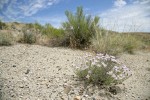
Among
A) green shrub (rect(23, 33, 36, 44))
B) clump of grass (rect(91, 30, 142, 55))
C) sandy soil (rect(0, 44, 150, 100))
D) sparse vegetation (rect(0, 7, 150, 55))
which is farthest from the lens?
green shrub (rect(23, 33, 36, 44))

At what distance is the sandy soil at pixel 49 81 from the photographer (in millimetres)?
4105

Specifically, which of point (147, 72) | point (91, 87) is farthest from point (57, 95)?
point (147, 72)

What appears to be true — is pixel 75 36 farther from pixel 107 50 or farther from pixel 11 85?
pixel 11 85

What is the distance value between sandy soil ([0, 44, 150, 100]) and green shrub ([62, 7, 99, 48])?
1925mm

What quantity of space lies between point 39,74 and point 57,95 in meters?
0.93

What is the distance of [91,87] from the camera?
174 inches

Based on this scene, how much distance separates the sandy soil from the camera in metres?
4.11

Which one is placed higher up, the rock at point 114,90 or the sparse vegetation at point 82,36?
the sparse vegetation at point 82,36

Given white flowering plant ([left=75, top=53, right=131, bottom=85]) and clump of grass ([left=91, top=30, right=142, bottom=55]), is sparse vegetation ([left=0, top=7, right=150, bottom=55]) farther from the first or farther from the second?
white flowering plant ([left=75, top=53, right=131, bottom=85])

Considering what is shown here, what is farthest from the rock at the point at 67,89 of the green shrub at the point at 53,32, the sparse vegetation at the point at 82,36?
the green shrub at the point at 53,32

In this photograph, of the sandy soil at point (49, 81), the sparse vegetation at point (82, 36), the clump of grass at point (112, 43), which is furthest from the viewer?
the sparse vegetation at point (82, 36)

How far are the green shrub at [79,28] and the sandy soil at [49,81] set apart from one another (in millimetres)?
1925

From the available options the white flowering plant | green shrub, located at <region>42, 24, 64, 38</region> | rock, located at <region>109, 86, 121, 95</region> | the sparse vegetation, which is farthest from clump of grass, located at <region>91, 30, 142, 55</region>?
rock, located at <region>109, 86, 121, 95</region>

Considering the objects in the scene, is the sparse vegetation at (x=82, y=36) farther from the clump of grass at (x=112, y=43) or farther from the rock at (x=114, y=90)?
the rock at (x=114, y=90)
